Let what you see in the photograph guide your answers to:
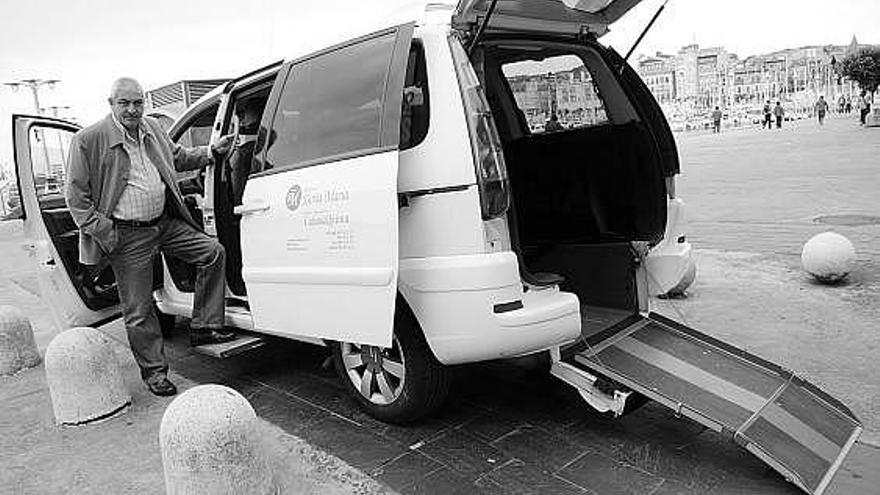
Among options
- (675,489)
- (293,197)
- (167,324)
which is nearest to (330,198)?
(293,197)

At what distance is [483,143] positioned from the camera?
3.05 meters

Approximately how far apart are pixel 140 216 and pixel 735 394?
3.56 metres

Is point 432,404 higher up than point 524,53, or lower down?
lower down

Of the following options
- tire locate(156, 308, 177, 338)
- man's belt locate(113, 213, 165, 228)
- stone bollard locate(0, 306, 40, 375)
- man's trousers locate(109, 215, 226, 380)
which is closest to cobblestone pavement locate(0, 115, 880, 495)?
tire locate(156, 308, 177, 338)

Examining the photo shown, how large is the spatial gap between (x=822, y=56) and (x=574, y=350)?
3465 inches

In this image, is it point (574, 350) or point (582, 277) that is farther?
point (582, 277)

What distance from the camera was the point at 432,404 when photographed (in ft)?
11.8

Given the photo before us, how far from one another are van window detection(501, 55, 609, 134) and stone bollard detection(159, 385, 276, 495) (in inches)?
99.5

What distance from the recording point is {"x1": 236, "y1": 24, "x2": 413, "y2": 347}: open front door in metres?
3.14

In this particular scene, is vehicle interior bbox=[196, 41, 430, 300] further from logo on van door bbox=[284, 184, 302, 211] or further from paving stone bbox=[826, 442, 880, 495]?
paving stone bbox=[826, 442, 880, 495]

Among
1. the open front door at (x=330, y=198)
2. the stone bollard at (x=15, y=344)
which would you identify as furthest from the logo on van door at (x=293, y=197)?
the stone bollard at (x=15, y=344)

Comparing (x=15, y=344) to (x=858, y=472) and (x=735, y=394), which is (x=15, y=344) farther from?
(x=858, y=472)

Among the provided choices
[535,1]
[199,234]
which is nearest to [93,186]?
[199,234]

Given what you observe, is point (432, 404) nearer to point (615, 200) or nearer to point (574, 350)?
point (574, 350)
